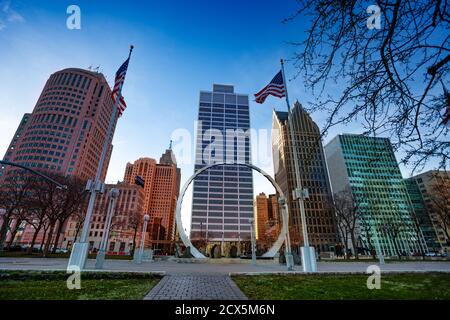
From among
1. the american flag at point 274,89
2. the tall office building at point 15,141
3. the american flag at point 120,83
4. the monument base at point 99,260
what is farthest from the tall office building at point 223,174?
the american flag at point 274,89

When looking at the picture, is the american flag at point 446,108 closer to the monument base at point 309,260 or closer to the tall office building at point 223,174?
the monument base at point 309,260

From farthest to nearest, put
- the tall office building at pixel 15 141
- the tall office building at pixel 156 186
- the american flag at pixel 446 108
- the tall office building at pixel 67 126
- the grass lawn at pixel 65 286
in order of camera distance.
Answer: the tall office building at pixel 156 186 < the tall office building at pixel 15 141 < the tall office building at pixel 67 126 < the grass lawn at pixel 65 286 < the american flag at pixel 446 108

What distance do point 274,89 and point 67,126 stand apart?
396 feet

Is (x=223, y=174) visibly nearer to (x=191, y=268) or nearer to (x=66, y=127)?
(x=66, y=127)

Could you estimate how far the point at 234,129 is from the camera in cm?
13275

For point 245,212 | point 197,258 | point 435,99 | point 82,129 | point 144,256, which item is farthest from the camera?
point 245,212

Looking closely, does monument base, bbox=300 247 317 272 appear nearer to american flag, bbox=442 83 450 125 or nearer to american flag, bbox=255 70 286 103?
american flag, bbox=442 83 450 125

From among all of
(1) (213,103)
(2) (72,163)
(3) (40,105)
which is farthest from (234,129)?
(3) (40,105)

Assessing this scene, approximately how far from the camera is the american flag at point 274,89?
49.0 feet

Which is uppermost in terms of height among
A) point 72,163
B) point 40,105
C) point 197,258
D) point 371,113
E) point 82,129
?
point 40,105

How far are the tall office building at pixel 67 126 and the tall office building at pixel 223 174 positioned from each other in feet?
179

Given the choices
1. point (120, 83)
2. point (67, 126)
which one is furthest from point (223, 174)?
point (120, 83)
